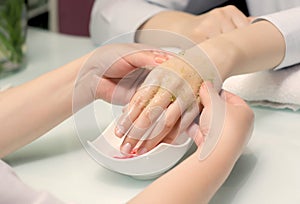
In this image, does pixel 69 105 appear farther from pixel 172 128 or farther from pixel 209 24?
pixel 209 24

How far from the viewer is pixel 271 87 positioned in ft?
2.47

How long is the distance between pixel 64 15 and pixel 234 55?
0.88 m

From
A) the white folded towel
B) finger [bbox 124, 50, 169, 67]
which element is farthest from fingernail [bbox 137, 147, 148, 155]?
the white folded towel

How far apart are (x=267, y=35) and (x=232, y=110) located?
0.21m

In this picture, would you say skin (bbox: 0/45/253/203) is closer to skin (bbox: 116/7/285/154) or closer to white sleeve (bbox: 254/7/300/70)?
skin (bbox: 116/7/285/154)

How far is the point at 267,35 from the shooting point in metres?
0.74

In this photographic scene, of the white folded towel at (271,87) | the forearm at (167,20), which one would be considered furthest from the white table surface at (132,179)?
the forearm at (167,20)

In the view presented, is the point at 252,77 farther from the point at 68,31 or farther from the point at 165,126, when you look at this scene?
the point at 68,31

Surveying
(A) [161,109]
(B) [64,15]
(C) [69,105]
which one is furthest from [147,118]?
(B) [64,15]

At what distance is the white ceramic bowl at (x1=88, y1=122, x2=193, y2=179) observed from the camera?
0.57 m

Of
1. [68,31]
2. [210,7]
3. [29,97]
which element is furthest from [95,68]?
[68,31]

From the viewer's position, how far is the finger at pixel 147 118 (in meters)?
0.59

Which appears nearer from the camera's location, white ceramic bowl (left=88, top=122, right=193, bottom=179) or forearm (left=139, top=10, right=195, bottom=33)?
white ceramic bowl (left=88, top=122, right=193, bottom=179)

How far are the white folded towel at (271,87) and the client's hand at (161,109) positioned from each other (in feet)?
0.56
